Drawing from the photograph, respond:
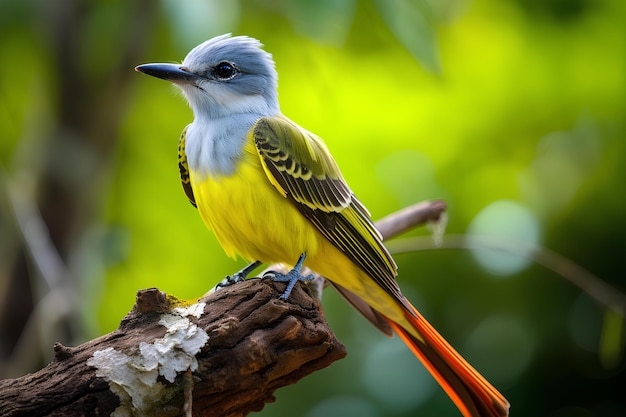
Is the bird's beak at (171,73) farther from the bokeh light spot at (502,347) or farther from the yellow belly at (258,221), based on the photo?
the bokeh light spot at (502,347)

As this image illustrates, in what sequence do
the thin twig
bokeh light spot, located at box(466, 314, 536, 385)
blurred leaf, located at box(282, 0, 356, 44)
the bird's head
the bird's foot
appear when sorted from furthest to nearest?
bokeh light spot, located at box(466, 314, 536, 385)
the thin twig
blurred leaf, located at box(282, 0, 356, 44)
the bird's head
the bird's foot

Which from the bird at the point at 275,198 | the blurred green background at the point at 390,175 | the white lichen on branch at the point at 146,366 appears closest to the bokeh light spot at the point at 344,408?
the blurred green background at the point at 390,175

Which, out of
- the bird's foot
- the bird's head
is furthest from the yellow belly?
the bird's head

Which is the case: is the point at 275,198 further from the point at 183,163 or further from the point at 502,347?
the point at 502,347

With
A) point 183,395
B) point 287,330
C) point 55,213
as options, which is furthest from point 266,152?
point 55,213

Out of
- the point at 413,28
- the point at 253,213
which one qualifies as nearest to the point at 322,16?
the point at 413,28

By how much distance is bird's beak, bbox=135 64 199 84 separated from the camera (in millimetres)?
2771

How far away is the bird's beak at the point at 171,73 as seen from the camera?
277 cm

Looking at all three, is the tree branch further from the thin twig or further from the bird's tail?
the thin twig

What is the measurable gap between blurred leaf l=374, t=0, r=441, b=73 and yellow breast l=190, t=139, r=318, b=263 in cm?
86

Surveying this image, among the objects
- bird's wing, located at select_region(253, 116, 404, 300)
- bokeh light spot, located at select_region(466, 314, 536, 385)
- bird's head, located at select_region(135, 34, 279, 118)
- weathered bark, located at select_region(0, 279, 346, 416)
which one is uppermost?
bird's head, located at select_region(135, 34, 279, 118)

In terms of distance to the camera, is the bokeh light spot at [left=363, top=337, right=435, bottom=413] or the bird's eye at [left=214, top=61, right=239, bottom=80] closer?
the bird's eye at [left=214, top=61, right=239, bottom=80]

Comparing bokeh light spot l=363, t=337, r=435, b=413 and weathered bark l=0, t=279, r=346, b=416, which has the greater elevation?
weathered bark l=0, t=279, r=346, b=416

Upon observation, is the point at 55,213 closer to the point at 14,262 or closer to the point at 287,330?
the point at 14,262
